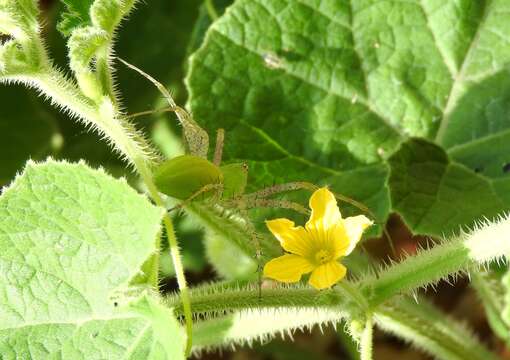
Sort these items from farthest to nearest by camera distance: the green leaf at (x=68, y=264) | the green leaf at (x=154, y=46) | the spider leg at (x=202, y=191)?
the green leaf at (x=154, y=46) < the spider leg at (x=202, y=191) < the green leaf at (x=68, y=264)

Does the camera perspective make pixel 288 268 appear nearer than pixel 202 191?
Yes

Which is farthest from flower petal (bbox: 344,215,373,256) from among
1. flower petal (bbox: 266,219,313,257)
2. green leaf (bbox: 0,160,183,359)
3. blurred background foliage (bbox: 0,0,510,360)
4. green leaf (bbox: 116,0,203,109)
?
green leaf (bbox: 116,0,203,109)

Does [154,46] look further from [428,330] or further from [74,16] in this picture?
[428,330]

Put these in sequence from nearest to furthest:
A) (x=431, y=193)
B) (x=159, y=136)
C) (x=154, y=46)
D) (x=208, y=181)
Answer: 1. (x=208, y=181)
2. (x=431, y=193)
3. (x=159, y=136)
4. (x=154, y=46)

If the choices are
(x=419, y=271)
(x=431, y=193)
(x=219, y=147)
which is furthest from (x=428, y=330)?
(x=219, y=147)

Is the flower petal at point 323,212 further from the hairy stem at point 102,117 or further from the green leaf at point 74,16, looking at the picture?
the green leaf at point 74,16

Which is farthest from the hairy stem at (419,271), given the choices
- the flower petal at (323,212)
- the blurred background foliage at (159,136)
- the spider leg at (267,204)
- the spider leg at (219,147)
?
the blurred background foliage at (159,136)

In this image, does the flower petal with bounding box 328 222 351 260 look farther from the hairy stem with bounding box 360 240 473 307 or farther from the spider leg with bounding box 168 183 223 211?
the spider leg with bounding box 168 183 223 211
